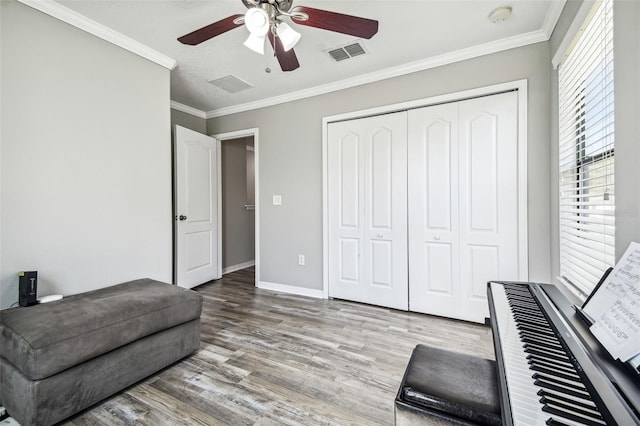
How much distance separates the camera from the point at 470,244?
2.61m

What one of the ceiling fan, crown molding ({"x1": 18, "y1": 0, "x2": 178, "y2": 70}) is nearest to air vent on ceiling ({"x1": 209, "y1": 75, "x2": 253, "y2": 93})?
crown molding ({"x1": 18, "y1": 0, "x2": 178, "y2": 70})

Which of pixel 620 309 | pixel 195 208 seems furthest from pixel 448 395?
pixel 195 208

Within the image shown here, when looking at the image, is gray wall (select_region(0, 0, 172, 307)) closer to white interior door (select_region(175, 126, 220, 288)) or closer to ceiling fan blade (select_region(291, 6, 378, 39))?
white interior door (select_region(175, 126, 220, 288))

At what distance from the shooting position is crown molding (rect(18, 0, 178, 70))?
6.44 feet

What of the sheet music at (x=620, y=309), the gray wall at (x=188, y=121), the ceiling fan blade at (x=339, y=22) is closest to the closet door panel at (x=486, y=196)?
the ceiling fan blade at (x=339, y=22)

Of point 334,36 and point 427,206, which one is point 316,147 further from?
point 427,206

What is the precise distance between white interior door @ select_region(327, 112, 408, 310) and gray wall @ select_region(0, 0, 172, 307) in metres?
1.79

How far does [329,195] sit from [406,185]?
2.95ft

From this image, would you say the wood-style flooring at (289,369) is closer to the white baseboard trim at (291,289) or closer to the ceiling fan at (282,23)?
the white baseboard trim at (291,289)

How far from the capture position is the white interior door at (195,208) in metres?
3.53

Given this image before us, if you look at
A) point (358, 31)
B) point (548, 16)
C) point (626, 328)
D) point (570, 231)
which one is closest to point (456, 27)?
point (548, 16)

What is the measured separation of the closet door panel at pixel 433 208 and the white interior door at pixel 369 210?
96mm

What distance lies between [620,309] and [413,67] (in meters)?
2.64

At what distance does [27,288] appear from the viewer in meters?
1.73
